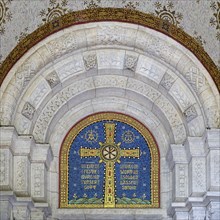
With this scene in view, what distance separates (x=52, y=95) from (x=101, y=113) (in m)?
1.03

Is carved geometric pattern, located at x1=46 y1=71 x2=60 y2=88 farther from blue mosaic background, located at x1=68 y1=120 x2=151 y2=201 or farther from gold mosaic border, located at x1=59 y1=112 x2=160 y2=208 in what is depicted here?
blue mosaic background, located at x1=68 y1=120 x2=151 y2=201

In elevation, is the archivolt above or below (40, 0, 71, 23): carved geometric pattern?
below

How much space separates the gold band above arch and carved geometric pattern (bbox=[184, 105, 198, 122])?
66cm

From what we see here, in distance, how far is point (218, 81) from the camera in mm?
20297

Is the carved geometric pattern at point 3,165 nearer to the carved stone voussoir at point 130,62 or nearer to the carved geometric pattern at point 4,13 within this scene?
the carved geometric pattern at point 4,13

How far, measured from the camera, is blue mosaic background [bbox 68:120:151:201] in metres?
21.2

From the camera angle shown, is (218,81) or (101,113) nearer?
(218,81)

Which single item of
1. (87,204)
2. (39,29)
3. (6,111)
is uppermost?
(39,29)

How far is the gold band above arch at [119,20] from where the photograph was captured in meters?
20.4

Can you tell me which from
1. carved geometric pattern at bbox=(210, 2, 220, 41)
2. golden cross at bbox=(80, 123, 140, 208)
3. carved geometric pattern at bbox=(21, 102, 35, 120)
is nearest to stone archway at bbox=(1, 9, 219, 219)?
carved geometric pattern at bbox=(21, 102, 35, 120)

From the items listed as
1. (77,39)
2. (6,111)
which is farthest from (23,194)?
(77,39)

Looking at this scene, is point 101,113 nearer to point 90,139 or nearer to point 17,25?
point 90,139

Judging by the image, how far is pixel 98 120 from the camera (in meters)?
21.6

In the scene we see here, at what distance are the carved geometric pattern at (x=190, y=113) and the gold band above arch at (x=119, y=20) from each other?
659 mm
